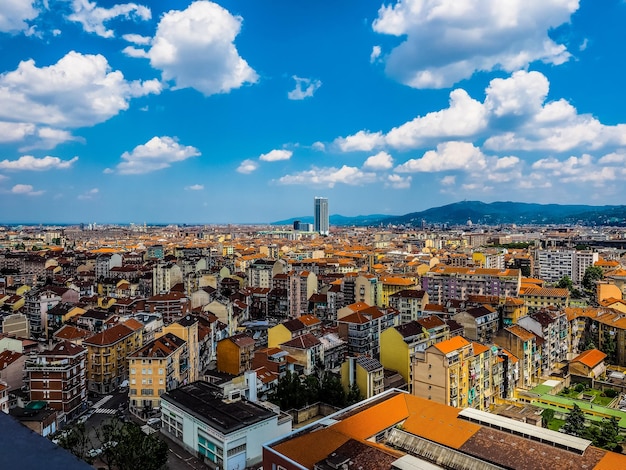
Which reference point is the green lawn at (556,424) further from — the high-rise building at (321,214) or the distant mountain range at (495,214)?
the distant mountain range at (495,214)

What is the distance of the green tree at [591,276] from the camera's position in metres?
31.1

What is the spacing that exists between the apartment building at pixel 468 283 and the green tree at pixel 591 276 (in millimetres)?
9257

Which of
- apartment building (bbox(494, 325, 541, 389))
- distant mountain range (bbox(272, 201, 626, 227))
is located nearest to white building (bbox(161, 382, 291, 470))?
apartment building (bbox(494, 325, 541, 389))

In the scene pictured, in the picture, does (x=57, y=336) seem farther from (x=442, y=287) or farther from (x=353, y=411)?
(x=442, y=287)

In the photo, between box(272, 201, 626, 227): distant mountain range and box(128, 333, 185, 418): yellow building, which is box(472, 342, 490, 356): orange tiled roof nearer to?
box(128, 333, 185, 418): yellow building

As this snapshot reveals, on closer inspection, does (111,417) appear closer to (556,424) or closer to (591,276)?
(556,424)

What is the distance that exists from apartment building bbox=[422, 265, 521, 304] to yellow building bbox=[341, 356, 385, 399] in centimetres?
1211

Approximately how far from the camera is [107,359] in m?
15.3

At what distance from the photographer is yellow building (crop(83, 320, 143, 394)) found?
1518cm

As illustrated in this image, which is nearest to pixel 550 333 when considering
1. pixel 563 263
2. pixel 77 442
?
pixel 77 442

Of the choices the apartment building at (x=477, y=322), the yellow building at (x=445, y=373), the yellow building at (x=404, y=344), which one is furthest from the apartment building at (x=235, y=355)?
the apartment building at (x=477, y=322)

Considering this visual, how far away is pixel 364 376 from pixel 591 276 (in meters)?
24.5

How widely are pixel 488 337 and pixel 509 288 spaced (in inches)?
308

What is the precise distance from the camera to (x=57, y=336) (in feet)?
55.8
